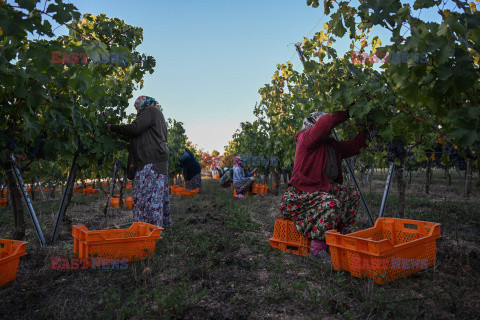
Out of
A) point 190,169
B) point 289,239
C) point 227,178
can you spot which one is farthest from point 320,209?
point 227,178

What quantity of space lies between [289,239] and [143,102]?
258 centimetres

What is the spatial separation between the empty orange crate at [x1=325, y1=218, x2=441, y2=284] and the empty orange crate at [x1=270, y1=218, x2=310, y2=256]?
595mm

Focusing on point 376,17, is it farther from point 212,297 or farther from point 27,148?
point 27,148

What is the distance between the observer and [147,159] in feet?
13.3

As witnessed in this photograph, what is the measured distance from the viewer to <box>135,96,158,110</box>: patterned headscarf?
4180 mm

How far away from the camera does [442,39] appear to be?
148 centimetres

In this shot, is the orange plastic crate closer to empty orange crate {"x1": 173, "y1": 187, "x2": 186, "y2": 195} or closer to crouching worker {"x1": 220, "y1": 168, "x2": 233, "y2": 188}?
empty orange crate {"x1": 173, "y1": 187, "x2": 186, "y2": 195}

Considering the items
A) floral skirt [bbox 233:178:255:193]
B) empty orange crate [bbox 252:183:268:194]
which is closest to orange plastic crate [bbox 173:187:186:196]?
floral skirt [bbox 233:178:255:193]

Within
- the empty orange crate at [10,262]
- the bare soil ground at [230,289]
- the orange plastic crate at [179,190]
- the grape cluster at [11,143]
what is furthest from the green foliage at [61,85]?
the orange plastic crate at [179,190]

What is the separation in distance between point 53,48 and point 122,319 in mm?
1661

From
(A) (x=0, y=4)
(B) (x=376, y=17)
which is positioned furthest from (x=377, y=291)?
(A) (x=0, y=4)

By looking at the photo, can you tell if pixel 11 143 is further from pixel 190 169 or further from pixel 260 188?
pixel 260 188

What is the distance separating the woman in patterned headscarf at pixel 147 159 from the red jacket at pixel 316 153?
1.79 meters

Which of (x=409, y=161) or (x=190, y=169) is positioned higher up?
(x=409, y=161)
